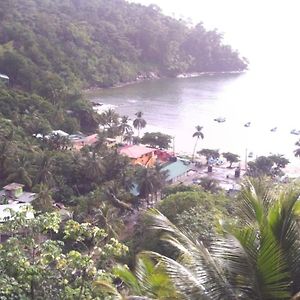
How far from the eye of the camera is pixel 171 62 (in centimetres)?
9612

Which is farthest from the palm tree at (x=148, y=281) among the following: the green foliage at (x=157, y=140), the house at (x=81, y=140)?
the green foliage at (x=157, y=140)

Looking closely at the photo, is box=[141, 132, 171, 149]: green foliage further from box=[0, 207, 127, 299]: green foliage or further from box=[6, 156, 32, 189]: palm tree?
box=[0, 207, 127, 299]: green foliage

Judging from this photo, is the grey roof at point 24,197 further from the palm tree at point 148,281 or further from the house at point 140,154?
the palm tree at point 148,281

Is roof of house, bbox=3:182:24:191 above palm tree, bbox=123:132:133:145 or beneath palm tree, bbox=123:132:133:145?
above

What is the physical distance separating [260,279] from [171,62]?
94.1m

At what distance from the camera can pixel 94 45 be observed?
270 ft

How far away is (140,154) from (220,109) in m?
30.9

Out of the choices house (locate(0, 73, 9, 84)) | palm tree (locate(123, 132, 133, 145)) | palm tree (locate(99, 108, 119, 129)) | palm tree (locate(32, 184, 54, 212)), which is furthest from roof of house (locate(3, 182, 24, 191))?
house (locate(0, 73, 9, 84))

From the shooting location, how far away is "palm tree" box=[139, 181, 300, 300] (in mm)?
3625

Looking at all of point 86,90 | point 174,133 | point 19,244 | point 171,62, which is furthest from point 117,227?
point 171,62

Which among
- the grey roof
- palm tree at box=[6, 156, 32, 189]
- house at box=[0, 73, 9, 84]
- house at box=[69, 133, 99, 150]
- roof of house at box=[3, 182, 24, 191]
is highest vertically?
house at box=[0, 73, 9, 84]

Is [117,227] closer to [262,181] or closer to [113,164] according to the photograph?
[113,164]

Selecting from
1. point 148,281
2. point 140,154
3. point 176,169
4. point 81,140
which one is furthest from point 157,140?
point 148,281

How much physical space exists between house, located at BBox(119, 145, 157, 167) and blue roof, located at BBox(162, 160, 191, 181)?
1416mm
